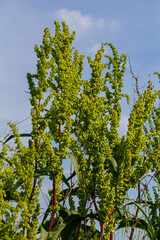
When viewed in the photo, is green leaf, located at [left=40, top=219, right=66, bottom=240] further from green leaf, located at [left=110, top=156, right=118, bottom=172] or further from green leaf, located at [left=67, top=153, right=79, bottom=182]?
green leaf, located at [left=110, top=156, right=118, bottom=172]

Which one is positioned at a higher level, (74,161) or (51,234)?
(74,161)

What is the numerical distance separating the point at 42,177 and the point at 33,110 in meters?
0.69

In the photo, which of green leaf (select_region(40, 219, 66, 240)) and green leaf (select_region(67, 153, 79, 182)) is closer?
green leaf (select_region(40, 219, 66, 240))

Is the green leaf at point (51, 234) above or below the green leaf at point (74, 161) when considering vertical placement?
below

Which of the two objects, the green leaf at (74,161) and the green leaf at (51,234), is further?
the green leaf at (74,161)

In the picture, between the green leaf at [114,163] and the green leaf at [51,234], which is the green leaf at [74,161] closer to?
the green leaf at [114,163]

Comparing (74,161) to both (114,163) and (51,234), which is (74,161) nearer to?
(114,163)

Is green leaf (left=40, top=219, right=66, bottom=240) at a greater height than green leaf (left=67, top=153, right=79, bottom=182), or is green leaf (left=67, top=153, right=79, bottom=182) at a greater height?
green leaf (left=67, top=153, right=79, bottom=182)

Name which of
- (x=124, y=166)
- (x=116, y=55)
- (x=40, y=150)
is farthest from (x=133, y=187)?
(x=116, y=55)

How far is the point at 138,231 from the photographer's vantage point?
3422 mm

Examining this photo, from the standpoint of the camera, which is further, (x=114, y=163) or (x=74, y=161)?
(x=114, y=163)

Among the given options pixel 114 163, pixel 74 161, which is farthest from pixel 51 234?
pixel 114 163

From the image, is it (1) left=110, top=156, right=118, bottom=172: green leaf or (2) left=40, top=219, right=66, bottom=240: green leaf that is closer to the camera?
(2) left=40, top=219, right=66, bottom=240: green leaf

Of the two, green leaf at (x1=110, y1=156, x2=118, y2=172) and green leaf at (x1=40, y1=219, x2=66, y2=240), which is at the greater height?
green leaf at (x1=110, y1=156, x2=118, y2=172)
